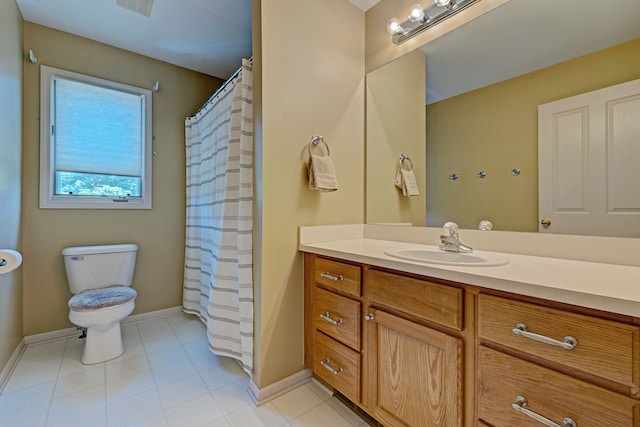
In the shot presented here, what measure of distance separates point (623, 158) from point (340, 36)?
5.01ft

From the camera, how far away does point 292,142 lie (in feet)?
4.95

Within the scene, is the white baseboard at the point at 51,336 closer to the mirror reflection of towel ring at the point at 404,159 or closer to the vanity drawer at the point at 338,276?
the vanity drawer at the point at 338,276

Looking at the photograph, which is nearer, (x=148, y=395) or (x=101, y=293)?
(x=148, y=395)

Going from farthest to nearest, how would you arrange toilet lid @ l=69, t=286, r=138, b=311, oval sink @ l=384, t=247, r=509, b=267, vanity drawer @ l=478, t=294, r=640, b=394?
toilet lid @ l=69, t=286, r=138, b=311
oval sink @ l=384, t=247, r=509, b=267
vanity drawer @ l=478, t=294, r=640, b=394

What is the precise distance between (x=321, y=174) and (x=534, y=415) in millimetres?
1230

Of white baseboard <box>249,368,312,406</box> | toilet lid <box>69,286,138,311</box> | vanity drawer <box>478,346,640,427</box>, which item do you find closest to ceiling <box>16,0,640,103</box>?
vanity drawer <box>478,346,640,427</box>

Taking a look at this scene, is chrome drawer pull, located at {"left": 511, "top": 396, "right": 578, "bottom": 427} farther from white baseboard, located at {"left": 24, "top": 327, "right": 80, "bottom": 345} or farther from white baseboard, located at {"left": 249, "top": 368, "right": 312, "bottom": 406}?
white baseboard, located at {"left": 24, "top": 327, "right": 80, "bottom": 345}

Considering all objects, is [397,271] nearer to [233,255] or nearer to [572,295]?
[572,295]

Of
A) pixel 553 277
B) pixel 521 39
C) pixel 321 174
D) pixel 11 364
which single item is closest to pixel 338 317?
pixel 321 174

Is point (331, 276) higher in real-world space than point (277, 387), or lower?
higher

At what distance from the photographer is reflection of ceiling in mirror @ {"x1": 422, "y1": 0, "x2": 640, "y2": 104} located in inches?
40.0

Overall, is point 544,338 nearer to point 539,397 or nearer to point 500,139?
point 539,397

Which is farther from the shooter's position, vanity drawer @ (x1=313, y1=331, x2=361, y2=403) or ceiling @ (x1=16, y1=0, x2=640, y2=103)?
vanity drawer @ (x1=313, y1=331, x2=361, y2=403)

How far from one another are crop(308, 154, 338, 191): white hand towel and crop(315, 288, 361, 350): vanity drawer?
0.56m
